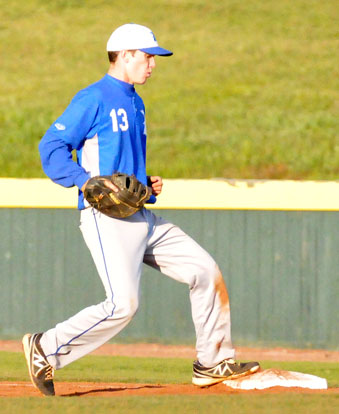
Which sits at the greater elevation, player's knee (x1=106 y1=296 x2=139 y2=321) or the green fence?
player's knee (x1=106 y1=296 x2=139 y2=321)

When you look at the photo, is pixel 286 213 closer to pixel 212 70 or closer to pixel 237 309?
pixel 237 309

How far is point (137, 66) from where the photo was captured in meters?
5.87

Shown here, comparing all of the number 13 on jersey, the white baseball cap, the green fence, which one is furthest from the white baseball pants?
the green fence

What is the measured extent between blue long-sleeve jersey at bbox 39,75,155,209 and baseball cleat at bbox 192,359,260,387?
125cm

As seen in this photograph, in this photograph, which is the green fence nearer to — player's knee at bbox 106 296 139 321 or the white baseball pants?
the white baseball pants

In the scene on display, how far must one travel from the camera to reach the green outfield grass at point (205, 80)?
1390 centimetres

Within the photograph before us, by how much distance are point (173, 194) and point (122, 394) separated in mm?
5391

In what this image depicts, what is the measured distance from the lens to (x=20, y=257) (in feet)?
38.3

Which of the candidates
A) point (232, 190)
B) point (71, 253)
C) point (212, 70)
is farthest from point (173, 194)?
point (212, 70)

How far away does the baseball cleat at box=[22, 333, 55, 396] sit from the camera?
5773 mm

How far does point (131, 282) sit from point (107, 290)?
5.6 inches

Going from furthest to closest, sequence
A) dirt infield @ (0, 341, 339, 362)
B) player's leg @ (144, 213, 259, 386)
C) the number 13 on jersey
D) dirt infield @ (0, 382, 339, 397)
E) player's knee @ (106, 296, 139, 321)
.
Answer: dirt infield @ (0, 341, 339, 362), dirt infield @ (0, 382, 339, 397), player's leg @ (144, 213, 259, 386), the number 13 on jersey, player's knee @ (106, 296, 139, 321)

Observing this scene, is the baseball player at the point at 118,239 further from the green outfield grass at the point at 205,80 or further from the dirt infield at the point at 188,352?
the green outfield grass at the point at 205,80

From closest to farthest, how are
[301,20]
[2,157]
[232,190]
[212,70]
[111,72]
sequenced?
[111,72], [232,190], [2,157], [212,70], [301,20]
